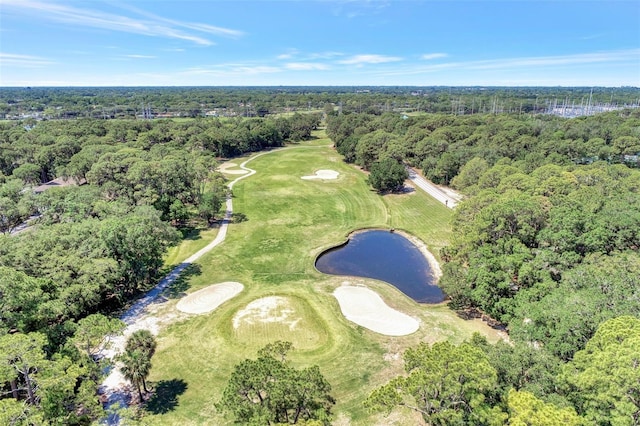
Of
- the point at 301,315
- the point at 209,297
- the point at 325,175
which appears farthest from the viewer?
the point at 325,175

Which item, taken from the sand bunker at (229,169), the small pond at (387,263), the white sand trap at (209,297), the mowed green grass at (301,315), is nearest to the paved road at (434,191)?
the mowed green grass at (301,315)

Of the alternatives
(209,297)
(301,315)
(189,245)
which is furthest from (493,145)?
(209,297)

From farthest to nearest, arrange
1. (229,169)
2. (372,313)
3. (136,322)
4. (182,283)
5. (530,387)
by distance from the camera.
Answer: (229,169), (182,283), (372,313), (136,322), (530,387)

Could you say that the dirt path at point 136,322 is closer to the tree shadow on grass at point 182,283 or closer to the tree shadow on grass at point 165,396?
the tree shadow on grass at point 182,283

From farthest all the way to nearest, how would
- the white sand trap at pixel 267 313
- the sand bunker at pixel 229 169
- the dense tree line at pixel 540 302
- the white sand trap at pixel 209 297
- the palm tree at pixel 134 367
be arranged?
the sand bunker at pixel 229 169 → the white sand trap at pixel 209 297 → the white sand trap at pixel 267 313 → the palm tree at pixel 134 367 → the dense tree line at pixel 540 302

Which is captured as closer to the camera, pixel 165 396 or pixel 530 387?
pixel 530 387

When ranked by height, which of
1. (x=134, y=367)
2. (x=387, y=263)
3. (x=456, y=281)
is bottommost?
(x=387, y=263)

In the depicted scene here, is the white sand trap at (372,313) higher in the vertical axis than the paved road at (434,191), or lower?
lower

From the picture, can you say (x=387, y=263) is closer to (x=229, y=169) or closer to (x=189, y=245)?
(x=189, y=245)
